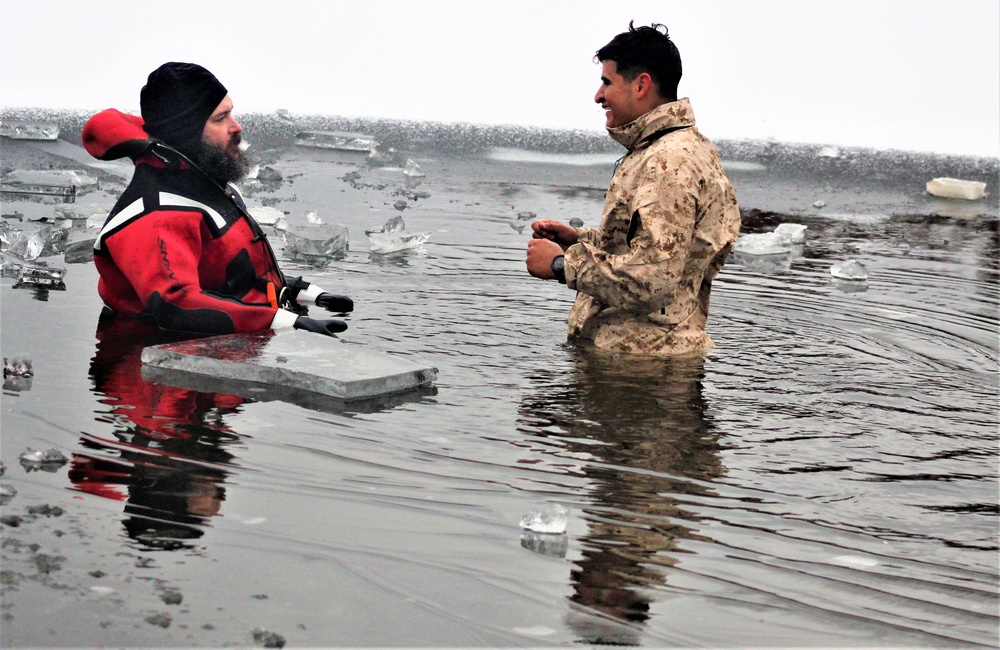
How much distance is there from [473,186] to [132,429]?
11.0 meters

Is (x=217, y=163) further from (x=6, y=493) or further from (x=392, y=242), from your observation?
(x=392, y=242)

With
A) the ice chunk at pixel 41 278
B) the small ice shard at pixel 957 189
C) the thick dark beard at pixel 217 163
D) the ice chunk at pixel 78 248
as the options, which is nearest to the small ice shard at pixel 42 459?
the thick dark beard at pixel 217 163

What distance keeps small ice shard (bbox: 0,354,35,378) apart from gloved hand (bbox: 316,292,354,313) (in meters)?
1.69

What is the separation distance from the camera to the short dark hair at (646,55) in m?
5.18

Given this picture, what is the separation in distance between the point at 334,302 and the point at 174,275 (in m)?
1.12

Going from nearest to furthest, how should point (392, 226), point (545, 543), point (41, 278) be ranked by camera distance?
point (545, 543), point (41, 278), point (392, 226)

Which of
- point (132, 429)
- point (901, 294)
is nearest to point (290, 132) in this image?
point (901, 294)

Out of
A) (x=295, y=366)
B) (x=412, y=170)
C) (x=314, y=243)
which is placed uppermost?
(x=412, y=170)

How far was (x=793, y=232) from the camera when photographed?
34.7ft

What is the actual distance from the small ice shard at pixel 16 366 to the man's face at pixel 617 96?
266 cm

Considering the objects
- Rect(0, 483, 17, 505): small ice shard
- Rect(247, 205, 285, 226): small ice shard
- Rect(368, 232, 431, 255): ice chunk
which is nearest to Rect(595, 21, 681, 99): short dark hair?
Rect(0, 483, 17, 505): small ice shard

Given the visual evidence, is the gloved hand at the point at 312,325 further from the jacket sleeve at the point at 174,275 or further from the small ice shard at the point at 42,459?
the small ice shard at the point at 42,459

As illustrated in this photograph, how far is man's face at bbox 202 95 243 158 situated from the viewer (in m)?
5.38

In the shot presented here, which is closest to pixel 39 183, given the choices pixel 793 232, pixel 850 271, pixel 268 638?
pixel 793 232
